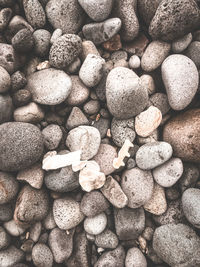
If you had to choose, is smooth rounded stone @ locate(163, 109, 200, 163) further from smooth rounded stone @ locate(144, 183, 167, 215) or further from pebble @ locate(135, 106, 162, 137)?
smooth rounded stone @ locate(144, 183, 167, 215)

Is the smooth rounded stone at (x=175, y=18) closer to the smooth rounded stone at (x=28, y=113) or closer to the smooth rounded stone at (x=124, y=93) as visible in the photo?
the smooth rounded stone at (x=124, y=93)

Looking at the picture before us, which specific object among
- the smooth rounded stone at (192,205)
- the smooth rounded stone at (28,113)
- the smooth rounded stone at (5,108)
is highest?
the smooth rounded stone at (5,108)

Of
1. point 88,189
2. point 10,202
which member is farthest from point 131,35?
point 10,202

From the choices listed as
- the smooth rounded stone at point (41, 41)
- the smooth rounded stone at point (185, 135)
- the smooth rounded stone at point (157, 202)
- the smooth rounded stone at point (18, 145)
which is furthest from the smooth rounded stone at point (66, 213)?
the smooth rounded stone at point (41, 41)

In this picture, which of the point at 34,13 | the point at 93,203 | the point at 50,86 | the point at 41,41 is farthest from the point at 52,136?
the point at 34,13

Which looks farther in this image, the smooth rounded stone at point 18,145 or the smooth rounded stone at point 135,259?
the smooth rounded stone at point 135,259

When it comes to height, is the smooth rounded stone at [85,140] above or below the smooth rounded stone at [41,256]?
above
